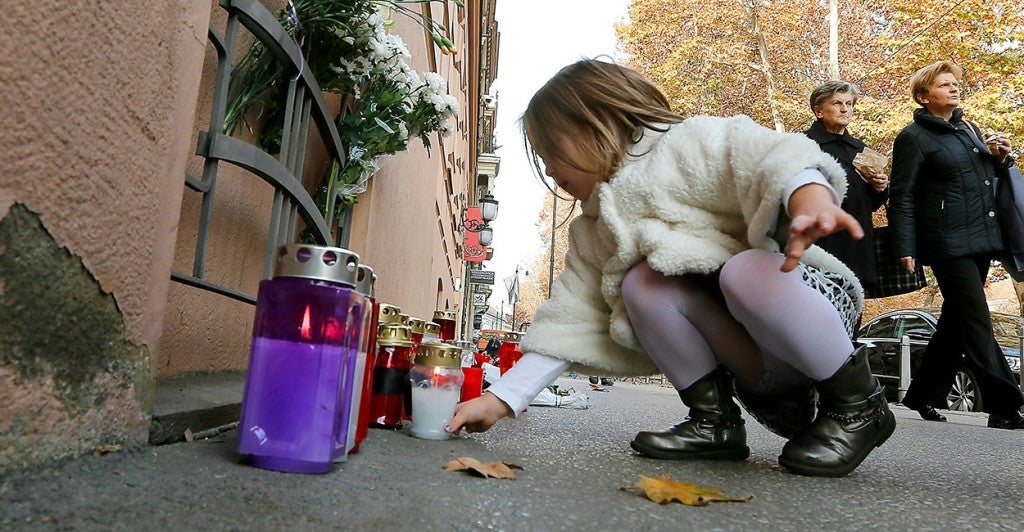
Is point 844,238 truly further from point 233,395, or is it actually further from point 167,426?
point 167,426

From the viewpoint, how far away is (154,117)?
4.32ft

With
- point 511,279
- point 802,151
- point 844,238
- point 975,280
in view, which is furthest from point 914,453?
point 511,279

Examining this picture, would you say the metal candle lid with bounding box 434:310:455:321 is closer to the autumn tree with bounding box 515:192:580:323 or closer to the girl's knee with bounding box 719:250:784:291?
the girl's knee with bounding box 719:250:784:291

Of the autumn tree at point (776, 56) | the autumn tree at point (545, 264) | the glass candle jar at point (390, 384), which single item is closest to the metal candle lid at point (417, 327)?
the glass candle jar at point (390, 384)

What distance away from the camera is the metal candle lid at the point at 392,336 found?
200cm

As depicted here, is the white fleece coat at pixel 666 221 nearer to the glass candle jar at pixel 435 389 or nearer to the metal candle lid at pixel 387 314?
the glass candle jar at pixel 435 389

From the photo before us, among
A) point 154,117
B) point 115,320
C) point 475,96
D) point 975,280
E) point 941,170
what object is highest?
point 475,96

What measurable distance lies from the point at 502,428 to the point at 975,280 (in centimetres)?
263

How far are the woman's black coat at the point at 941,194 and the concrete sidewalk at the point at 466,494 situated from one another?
1856mm

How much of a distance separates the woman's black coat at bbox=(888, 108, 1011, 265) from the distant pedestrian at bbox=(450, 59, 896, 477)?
206 cm

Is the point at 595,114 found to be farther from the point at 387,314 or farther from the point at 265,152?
the point at 265,152

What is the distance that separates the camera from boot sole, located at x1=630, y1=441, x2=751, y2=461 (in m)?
1.94

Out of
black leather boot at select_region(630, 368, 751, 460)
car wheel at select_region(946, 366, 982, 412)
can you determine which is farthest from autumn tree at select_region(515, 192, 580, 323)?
black leather boot at select_region(630, 368, 751, 460)

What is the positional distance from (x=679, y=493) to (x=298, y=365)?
2.30ft
